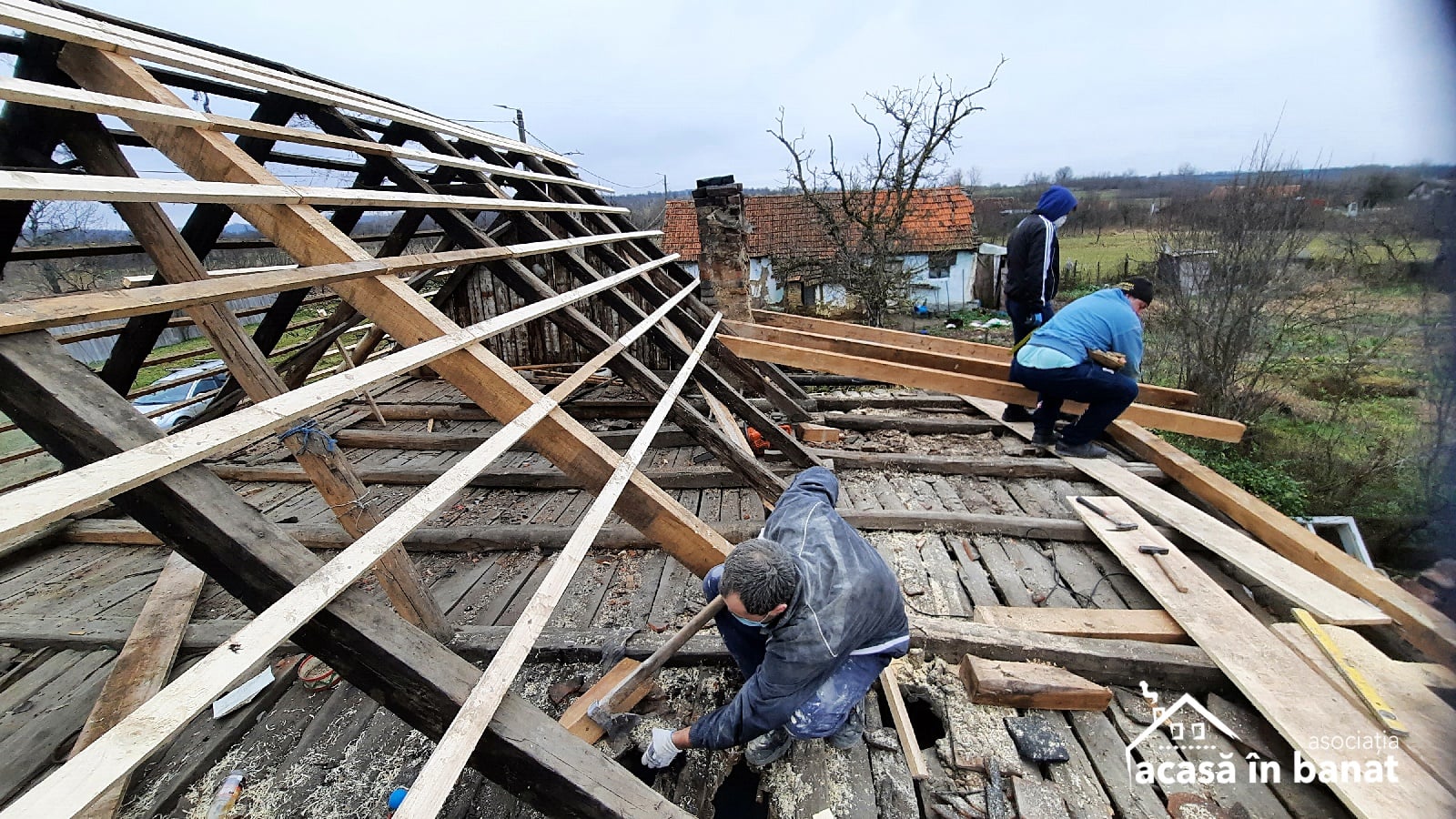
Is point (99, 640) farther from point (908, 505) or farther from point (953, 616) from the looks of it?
point (908, 505)

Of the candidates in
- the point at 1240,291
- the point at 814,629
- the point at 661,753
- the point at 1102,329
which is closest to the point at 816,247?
the point at 1240,291

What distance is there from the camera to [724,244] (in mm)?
5930

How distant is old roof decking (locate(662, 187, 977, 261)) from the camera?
18.0 metres

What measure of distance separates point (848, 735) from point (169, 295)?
251 centimetres

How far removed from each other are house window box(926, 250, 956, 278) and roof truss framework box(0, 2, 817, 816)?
17097 mm

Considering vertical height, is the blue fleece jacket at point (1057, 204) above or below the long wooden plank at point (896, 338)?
above

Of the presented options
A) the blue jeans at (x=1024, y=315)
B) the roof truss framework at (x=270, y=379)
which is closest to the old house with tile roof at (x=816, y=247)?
the blue jeans at (x=1024, y=315)

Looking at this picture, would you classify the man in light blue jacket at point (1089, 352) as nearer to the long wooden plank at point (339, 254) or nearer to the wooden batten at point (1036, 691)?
the wooden batten at point (1036, 691)

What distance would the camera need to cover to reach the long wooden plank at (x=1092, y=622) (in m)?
2.52

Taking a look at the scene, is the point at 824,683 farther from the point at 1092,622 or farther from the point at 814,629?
the point at 1092,622

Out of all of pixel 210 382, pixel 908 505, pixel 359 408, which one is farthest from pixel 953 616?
pixel 210 382

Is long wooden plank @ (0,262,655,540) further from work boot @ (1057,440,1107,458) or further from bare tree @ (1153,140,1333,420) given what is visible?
bare tree @ (1153,140,1333,420)

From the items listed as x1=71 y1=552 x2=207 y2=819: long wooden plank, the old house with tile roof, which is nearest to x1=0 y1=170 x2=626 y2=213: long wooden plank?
x1=71 y1=552 x2=207 y2=819: long wooden plank

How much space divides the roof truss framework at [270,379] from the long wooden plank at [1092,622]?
1.30 metres
